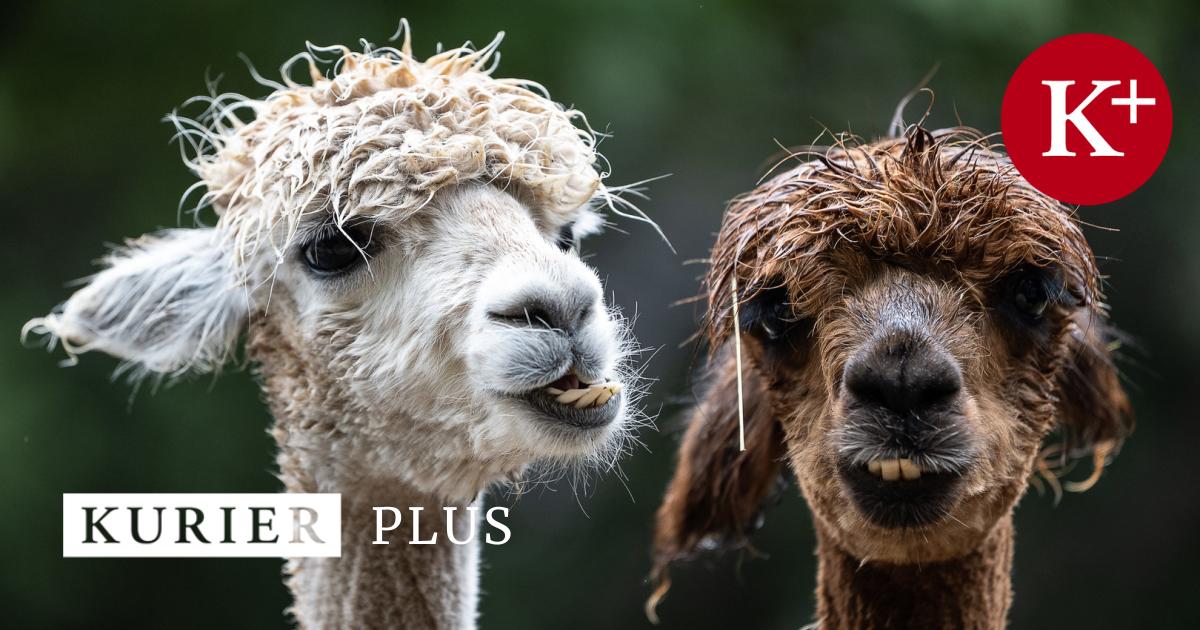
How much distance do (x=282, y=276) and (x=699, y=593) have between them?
125 inches

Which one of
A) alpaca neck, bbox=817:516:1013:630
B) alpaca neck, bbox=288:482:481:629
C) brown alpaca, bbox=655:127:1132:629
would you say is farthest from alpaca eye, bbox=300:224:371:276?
alpaca neck, bbox=817:516:1013:630

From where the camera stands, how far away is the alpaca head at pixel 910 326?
2.37m

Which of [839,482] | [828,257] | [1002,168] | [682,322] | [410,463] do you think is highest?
[682,322]

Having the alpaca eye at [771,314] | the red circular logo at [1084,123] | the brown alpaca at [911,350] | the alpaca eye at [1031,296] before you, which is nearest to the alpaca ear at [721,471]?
the brown alpaca at [911,350]

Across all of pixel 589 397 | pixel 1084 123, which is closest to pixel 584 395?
pixel 589 397

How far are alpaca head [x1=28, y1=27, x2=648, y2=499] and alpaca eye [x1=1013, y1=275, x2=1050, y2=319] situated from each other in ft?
2.92

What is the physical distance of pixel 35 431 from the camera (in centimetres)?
525

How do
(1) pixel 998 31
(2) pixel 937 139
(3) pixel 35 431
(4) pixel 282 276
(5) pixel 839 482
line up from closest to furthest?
(5) pixel 839 482
(2) pixel 937 139
(4) pixel 282 276
(1) pixel 998 31
(3) pixel 35 431

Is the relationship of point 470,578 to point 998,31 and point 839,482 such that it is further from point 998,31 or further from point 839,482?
point 998,31

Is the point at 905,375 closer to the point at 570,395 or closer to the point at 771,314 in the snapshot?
the point at 771,314

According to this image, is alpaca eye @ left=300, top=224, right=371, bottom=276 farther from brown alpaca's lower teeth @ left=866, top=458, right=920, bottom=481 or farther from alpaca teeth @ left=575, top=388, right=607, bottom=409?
brown alpaca's lower teeth @ left=866, top=458, right=920, bottom=481

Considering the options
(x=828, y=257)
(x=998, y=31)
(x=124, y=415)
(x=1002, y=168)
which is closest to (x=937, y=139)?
(x=1002, y=168)

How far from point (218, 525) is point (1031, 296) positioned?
2132mm

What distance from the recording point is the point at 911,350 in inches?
92.4
